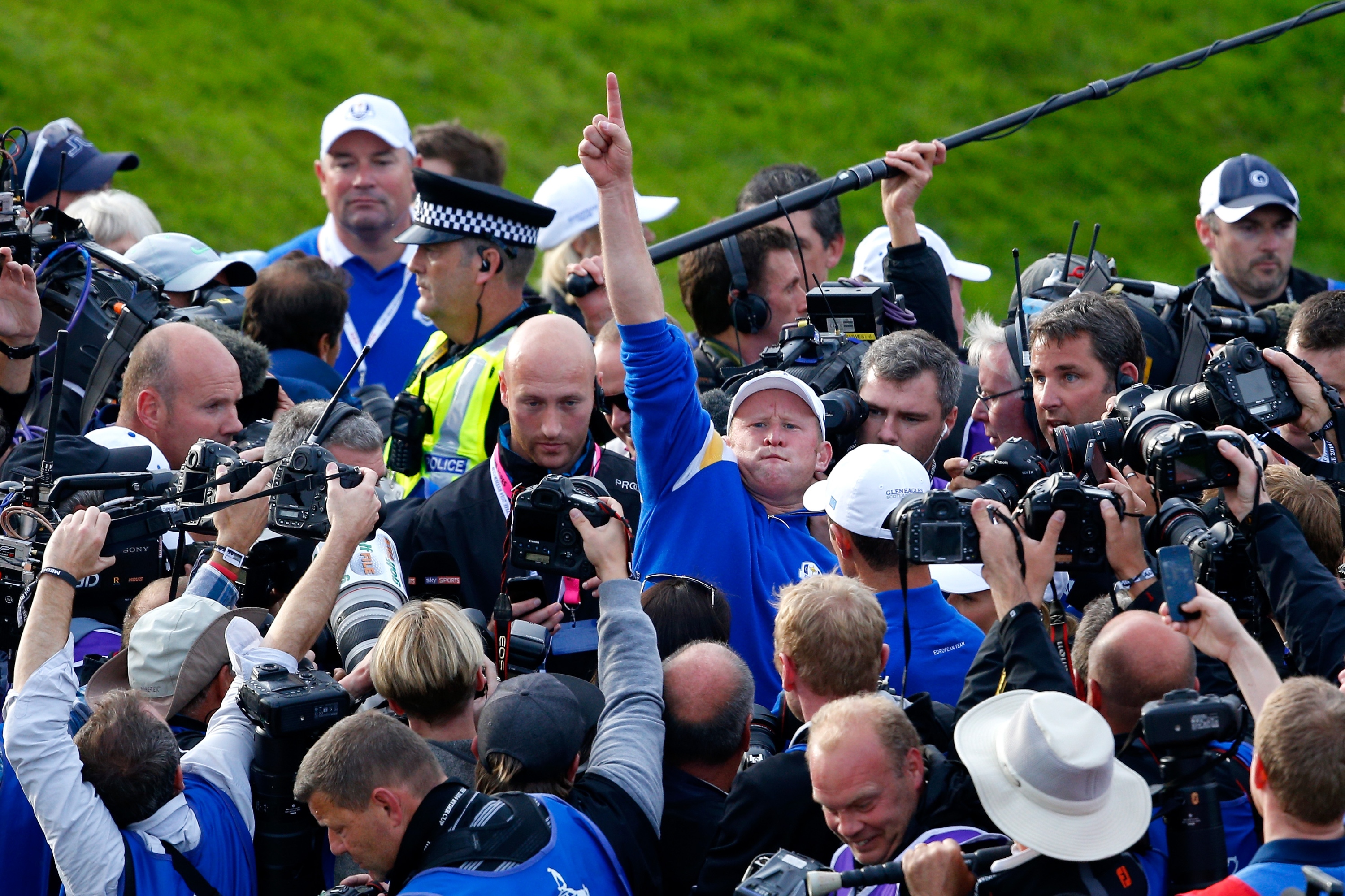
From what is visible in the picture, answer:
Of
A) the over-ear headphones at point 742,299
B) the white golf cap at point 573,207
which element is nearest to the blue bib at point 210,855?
the over-ear headphones at point 742,299

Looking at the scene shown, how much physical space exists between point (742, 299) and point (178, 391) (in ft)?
7.37

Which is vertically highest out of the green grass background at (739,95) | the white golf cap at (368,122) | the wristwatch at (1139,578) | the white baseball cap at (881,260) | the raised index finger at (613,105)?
the green grass background at (739,95)

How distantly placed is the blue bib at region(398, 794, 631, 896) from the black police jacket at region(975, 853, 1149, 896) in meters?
0.87

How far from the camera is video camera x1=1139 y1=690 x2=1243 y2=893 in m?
3.43

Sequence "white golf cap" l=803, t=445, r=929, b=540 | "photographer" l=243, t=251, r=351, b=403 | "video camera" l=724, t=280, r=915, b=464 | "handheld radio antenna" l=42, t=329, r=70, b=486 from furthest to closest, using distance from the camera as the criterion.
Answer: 1. "photographer" l=243, t=251, r=351, b=403
2. "video camera" l=724, t=280, r=915, b=464
3. "handheld radio antenna" l=42, t=329, r=70, b=486
4. "white golf cap" l=803, t=445, r=929, b=540

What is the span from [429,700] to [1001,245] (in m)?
10.7

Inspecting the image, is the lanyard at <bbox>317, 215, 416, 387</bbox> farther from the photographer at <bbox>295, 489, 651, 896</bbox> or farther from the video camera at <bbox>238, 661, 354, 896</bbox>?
the photographer at <bbox>295, 489, 651, 896</bbox>

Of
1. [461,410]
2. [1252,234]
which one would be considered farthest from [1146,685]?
[1252,234]

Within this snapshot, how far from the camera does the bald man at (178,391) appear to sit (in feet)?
18.5

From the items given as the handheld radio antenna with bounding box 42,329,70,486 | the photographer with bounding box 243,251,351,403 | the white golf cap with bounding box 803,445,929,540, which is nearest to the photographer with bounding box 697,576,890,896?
the white golf cap with bounding box 803,445,929,540

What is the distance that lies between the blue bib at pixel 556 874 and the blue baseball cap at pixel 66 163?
5214mm

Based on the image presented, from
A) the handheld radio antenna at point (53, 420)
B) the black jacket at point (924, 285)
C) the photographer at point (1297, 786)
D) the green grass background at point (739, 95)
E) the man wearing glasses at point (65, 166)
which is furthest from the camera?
the green grass background at point (739, 95)

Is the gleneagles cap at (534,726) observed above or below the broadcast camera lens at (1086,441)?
below

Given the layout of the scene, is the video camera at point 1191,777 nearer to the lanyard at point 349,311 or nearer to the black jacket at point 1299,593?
the black jacket at point 1299,593
